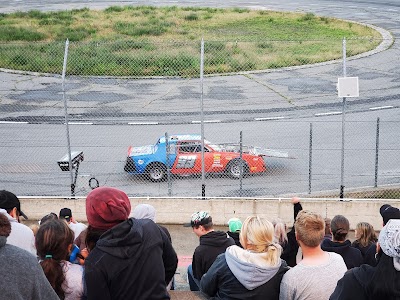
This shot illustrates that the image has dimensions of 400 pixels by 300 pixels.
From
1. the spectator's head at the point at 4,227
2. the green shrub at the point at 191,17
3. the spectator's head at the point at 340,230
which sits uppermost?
the green shrub at the point at 191,17

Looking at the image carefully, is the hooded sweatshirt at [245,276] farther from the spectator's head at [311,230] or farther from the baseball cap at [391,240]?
the baseball cap at [391,240]

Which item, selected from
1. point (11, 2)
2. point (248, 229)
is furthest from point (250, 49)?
point (11, 2)

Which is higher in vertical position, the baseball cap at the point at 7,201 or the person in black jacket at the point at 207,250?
the baseball cap at the point at 7,201

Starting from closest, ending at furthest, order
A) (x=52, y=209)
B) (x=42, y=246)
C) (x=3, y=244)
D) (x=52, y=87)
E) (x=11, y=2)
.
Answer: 1. (x=3, y=244)
2. (x=42, y=246)
3. (x=52, y=209)
4. (x=52, y=87)
5. (x=11, y=2)

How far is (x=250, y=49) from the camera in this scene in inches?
A: 799

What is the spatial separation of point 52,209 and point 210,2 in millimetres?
38575

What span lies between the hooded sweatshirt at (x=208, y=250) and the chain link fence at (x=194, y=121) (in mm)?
5222

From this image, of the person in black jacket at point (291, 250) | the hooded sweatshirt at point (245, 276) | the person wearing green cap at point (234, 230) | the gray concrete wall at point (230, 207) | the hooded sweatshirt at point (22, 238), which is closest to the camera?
the hooded sweatshirt at point (245, 276)

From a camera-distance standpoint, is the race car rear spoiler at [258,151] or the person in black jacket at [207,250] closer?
the person in black jacket at [207,250]

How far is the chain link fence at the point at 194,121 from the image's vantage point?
41.5 feet

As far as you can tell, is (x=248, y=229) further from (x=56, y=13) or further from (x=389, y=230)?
(x=56, y=13)

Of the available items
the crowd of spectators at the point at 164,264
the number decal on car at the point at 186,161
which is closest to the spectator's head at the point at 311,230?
the crowd of spectators at the point at 164,264

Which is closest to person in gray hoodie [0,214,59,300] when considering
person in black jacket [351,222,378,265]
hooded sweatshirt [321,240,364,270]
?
hooded sweatshirt [321,240,364,270]

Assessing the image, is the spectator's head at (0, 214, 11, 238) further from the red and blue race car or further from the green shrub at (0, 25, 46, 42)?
the green shrub at (0, 25, 46, 42)
